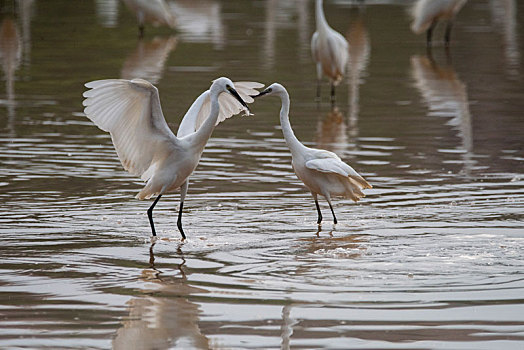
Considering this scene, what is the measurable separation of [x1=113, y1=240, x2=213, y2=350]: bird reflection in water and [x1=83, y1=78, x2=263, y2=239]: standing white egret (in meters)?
1.43

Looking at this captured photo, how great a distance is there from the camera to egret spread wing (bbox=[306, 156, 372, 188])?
9.11 metres

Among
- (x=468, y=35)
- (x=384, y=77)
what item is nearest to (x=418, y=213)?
(x=384, y=77)

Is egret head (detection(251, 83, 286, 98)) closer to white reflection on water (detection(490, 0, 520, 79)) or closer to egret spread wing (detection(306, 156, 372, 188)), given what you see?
egret spread wing (detection(306, 156, 372, 188))

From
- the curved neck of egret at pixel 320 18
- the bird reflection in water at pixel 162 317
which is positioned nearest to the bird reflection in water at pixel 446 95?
the curved neck of egret at pixel 320 18

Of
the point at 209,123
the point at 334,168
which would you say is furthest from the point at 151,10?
the point at 209,123

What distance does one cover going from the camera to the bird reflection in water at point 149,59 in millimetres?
19109

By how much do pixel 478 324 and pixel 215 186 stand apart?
4.85 metres

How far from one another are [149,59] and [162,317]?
1600cm

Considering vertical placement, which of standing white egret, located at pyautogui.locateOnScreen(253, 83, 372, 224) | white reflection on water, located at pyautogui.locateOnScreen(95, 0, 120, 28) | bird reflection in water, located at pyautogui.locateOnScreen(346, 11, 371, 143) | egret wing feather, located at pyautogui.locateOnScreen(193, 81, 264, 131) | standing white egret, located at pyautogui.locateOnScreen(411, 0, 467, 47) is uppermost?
egret wing feather, located at pyautogui.locateOnScreen(193, 81, 264, 131)

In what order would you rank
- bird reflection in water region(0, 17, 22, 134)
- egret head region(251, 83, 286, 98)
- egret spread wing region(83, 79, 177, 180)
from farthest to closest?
bird reflection in water region(0, 17, 22, 134), egret head region(251, 83, 286, 98), egret spread wing region(83, 79, 177, 180)

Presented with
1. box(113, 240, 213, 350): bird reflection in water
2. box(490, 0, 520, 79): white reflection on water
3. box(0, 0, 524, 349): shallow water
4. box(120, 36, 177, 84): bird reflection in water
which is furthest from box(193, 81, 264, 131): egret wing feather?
box(490, 0, 520, 79): white reflection on water

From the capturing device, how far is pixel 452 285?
678cm

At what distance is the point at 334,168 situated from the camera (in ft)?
29.9

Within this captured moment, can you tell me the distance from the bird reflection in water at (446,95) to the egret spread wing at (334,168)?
7.25 ft
